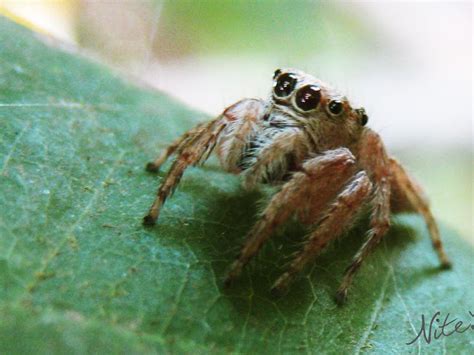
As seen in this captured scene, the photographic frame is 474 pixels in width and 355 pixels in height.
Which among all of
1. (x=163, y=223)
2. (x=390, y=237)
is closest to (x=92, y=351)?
(x=163, y=223)

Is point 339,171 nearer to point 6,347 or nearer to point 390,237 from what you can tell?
point 390,237

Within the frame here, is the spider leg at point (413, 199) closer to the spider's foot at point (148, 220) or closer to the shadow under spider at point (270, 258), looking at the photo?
the shadow under spider at point (270, 258)

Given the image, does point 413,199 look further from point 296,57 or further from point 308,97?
point 296,57

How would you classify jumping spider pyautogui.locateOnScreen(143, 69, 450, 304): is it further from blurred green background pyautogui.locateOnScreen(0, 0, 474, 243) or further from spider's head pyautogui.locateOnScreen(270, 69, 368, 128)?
blurred green background pyautogui.locateOnScreen(0, 0, 474, 243)

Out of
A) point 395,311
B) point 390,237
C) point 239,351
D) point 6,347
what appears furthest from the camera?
point 390,237

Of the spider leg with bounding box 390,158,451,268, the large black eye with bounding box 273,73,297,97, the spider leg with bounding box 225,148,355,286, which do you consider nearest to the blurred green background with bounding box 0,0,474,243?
the spider leg with bounding box 390,158,451,268
